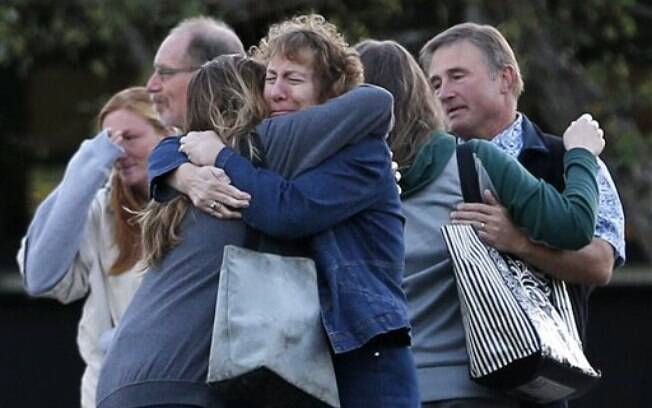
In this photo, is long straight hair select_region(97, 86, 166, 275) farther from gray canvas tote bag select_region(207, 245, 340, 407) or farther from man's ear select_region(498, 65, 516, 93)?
gray canvas tote bag select_region(207, 245, 340, 407)

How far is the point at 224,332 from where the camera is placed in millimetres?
3844

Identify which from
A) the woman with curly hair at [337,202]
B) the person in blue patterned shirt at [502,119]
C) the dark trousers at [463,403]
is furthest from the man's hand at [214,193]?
the person in blue patterned shirt at [502,119]

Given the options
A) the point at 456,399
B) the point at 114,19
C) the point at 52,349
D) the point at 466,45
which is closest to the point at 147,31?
the point at 114,19

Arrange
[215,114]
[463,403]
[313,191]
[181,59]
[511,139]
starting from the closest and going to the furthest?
[313,191] → [215,114] → [463,403] → [511,139] → [181,59]

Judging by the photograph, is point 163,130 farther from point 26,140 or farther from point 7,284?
point 26,140

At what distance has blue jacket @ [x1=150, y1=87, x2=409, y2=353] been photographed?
395 cm

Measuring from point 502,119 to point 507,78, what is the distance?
12cm

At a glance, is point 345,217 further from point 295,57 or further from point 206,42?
point 206,42

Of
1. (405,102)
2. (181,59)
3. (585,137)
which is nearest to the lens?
(405,102)

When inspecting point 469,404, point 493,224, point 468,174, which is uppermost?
point 468,174

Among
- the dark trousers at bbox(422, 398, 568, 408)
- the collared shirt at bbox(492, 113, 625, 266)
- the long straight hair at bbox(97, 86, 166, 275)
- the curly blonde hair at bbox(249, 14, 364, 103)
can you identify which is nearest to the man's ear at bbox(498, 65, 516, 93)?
the collared shirt at bbox(492, 113, 625, 266)

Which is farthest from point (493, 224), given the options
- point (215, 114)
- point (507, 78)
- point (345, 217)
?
point (215, 114)

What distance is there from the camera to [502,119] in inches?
194

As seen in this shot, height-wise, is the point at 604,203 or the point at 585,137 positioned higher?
the point at 585,137
